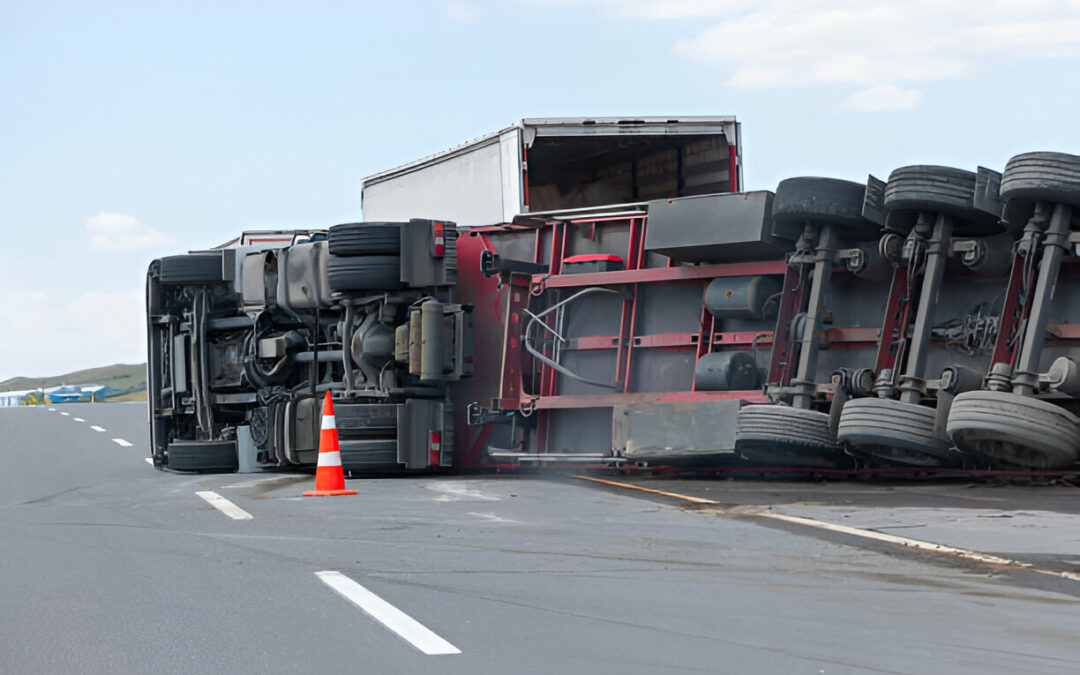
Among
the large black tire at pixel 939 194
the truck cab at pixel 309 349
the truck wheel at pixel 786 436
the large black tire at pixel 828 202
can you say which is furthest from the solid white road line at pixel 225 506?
the large black tire at pixel 939 194

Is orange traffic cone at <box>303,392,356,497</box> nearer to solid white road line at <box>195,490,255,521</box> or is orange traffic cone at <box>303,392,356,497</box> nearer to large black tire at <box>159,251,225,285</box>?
solid white road line at <box>195,490,255,521</box>

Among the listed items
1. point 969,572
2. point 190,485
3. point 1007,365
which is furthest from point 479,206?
point 969,572

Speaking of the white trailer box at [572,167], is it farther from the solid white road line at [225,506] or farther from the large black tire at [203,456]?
the solid white road line at [225,506]

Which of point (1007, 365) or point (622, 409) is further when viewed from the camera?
point (622, 409)

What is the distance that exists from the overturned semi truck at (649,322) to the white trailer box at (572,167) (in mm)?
39

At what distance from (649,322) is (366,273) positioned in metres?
2.96

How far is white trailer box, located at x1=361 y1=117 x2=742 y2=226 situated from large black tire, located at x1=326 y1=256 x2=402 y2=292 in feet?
7.94

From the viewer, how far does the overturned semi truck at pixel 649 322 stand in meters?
10.5

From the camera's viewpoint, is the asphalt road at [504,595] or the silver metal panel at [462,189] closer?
the asphalt road at [504,595]

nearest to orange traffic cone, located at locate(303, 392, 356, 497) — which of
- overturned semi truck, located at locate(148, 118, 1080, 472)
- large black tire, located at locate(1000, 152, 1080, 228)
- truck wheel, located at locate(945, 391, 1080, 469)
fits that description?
overturned semi truck, located at locate(148, 118, 1080, 472)

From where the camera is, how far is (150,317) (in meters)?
16.7

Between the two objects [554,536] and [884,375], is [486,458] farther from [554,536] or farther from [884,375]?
[554,536]

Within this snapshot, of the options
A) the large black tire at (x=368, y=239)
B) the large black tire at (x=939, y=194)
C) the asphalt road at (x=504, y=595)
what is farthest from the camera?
the large black tire at (x=368, y=239)

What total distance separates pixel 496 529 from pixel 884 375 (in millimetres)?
4004
